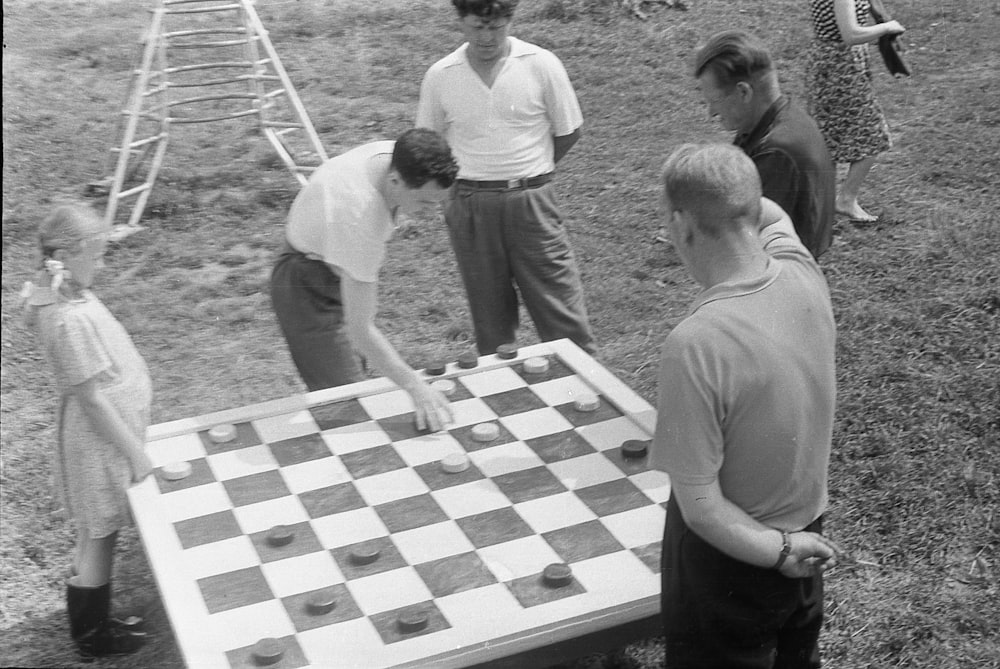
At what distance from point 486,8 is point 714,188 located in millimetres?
1903

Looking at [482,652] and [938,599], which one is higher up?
[482,652]

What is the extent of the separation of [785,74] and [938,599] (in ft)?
17.1

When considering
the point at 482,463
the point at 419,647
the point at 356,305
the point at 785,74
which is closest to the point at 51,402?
the point at 356,305

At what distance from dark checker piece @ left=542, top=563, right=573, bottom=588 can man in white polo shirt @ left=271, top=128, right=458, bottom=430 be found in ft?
2.48

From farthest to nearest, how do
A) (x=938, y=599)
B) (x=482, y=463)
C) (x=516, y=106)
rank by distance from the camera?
(x=516, y=106), (x=938, y=599), (x=482, y=463)

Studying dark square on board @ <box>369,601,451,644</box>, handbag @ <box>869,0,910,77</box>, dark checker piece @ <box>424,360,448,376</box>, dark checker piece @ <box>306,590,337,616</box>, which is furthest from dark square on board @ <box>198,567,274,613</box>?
handbag @ <box>869,0,910,77</box>

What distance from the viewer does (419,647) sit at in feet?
7.34

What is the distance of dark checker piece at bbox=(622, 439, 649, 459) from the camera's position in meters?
2.93

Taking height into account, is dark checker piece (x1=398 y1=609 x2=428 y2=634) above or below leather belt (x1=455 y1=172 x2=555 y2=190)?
below

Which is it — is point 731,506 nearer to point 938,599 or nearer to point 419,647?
point 419,647

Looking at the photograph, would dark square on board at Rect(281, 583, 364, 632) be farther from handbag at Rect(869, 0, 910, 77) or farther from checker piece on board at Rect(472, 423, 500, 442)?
handbag at Rect(869, 0, 910, 77)

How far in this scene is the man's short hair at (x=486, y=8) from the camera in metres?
3.55

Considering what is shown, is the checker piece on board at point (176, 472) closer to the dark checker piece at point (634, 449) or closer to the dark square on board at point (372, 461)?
the dark square on board at point (372, 461)

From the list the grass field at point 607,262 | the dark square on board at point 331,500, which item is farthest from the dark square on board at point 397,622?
the grass field at point 607,262
